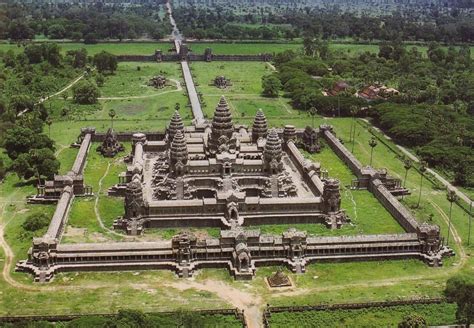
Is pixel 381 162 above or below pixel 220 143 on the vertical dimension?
below

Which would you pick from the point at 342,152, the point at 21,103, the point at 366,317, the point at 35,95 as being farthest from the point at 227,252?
the point at 35,95

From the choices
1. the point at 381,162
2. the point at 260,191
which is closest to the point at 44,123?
the point at 260,191

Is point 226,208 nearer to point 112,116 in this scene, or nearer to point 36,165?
point 36,165

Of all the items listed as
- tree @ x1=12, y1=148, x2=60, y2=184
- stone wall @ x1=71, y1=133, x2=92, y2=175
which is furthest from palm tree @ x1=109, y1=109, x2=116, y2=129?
tree @ x1=12, y1=148, x2=60, y2=184

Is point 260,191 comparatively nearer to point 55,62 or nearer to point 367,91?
point 367,91

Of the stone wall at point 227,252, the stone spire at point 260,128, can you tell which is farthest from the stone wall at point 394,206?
the stone spire at point 260,128

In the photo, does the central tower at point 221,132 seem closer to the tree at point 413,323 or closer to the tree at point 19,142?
the tree at point 19,142
